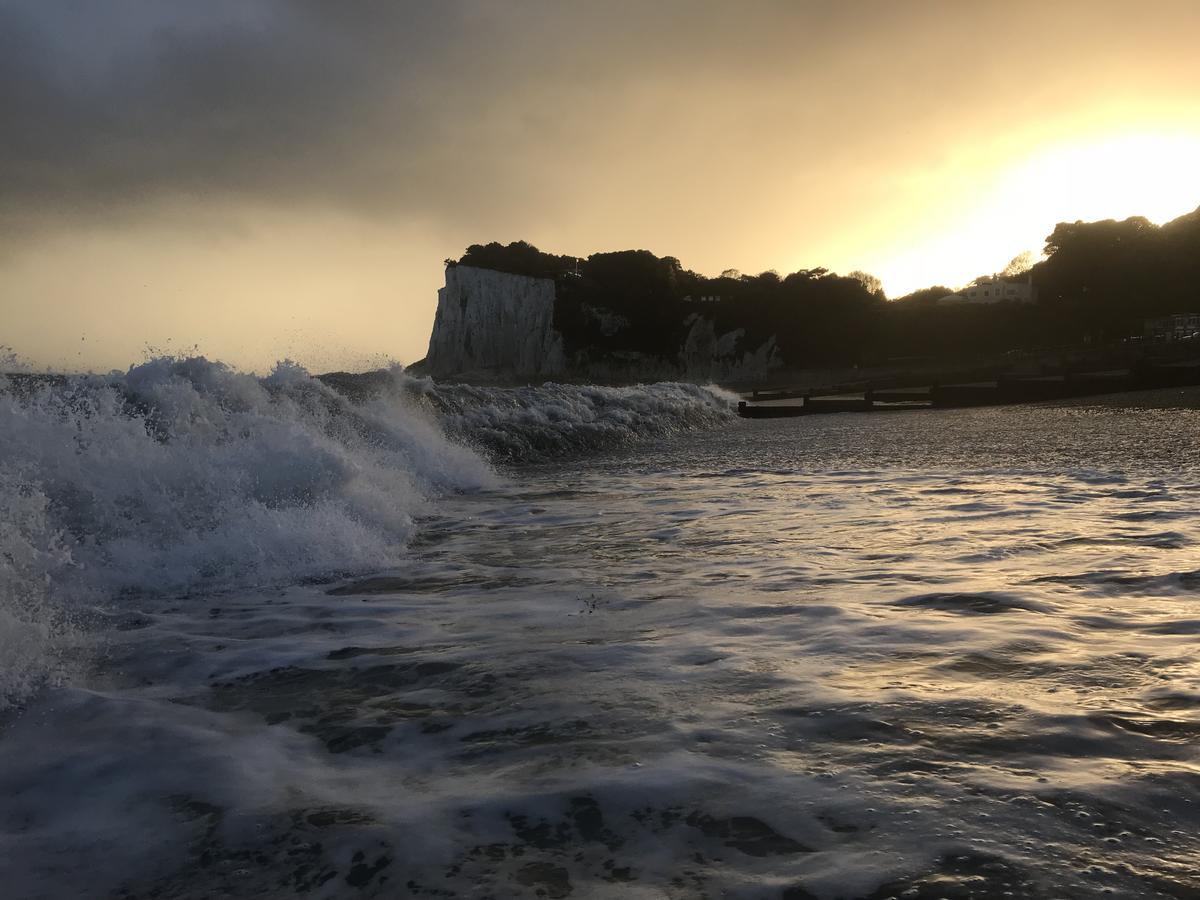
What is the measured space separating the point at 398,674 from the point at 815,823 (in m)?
1.78

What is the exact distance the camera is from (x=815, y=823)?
200 centimetres

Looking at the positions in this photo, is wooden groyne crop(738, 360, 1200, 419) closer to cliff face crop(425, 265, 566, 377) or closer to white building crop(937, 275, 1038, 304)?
cliff face crop(425, 265, 566, 377)

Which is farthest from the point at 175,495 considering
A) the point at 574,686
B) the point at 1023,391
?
the point at 1023,391

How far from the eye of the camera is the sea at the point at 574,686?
1.92 meters

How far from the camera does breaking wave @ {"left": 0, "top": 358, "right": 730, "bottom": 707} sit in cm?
439

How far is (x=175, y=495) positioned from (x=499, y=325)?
76.6 meters

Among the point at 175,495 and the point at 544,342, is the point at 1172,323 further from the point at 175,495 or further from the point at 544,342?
the point at 175,495

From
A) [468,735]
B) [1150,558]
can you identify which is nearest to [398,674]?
[468,735]

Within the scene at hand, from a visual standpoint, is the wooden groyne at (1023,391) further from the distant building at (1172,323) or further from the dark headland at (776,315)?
the distant building at (1172,323)

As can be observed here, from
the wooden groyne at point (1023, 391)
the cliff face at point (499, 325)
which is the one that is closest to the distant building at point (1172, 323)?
the wooden groyne at point (1023, 391)

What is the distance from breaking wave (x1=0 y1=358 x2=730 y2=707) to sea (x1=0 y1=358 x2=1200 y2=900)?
31 millimetres

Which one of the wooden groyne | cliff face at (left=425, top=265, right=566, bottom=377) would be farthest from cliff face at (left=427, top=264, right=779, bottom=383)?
the wooden groyne

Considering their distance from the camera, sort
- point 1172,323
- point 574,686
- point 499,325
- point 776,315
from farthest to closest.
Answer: point 499,325 < point 776,315 < point 1172,323 < point 574,686

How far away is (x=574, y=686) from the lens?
298 centimetres
